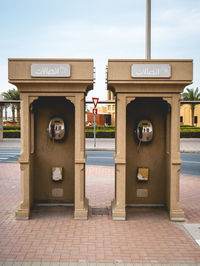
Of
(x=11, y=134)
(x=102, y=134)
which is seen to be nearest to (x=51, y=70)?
(x=102, y=134)

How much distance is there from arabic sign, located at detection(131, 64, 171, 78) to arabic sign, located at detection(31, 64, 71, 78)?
1.32m

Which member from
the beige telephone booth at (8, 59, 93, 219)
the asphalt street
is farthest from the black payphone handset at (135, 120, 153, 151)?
the asphalt street

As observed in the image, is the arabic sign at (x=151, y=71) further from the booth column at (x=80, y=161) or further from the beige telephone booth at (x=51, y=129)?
the booth column at (x=80, y=161)

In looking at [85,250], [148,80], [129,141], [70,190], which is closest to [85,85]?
[148,80]

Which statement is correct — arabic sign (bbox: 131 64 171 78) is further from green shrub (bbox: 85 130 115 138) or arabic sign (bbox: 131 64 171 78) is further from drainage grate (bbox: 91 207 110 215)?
green shrub (bbox: 85 130 115 138)

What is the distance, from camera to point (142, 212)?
6207 mm

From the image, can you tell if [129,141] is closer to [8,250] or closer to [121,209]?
[121,209]

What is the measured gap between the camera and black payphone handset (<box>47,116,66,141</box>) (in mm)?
6230

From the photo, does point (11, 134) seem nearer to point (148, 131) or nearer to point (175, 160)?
point (148, 131)

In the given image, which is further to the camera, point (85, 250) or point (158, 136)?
point (158, 136)

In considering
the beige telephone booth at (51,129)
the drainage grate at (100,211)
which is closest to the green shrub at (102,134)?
the beige telephone booth at (51,129)

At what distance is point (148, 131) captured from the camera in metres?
6.21

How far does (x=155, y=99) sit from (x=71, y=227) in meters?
3.34

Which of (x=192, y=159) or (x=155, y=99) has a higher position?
(x=155, y=99)
